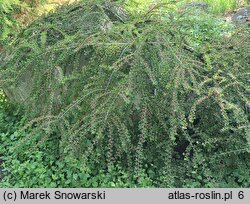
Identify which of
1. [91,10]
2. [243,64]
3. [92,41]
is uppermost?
[91,10]

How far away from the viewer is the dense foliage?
250 centimetres

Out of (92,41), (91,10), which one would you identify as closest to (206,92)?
Answer: (92,41)

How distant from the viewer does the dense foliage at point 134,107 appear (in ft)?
8.19

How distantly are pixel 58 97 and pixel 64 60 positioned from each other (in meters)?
0.31

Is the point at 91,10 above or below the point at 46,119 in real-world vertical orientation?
above

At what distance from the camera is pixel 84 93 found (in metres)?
2.66

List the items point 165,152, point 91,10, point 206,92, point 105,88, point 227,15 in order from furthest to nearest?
point 227,15 → point 91,10 → point 165,152 → point 105,88 → point 206,92

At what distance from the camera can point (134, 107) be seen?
2607mm

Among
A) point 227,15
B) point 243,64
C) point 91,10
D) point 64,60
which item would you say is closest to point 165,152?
point 243,64

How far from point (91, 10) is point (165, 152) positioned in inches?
58.4

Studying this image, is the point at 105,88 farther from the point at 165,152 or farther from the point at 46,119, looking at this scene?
the point at 165,152

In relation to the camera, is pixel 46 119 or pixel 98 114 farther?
pixel 46 119

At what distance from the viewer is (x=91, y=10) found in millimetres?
3355

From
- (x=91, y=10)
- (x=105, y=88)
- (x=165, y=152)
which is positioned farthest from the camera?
(x=91, y=10)
